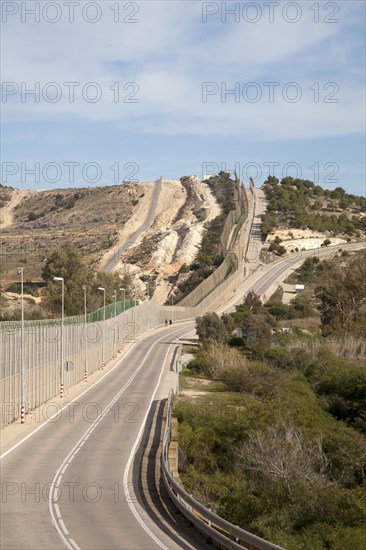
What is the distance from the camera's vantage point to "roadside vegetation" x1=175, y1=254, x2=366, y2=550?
1984 cm

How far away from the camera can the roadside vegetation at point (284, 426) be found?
1984cm

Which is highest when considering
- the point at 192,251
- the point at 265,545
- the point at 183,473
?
the point at 192,251

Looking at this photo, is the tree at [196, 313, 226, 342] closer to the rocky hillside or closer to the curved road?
the rocky hillside

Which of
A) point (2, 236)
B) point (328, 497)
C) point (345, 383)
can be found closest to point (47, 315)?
point (345, 383)

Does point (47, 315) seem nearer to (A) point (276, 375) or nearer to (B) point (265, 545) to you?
(A) point (276, 375)

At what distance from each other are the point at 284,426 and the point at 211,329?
2008 inches

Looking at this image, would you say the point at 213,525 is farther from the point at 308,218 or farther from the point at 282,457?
the point at 308,218

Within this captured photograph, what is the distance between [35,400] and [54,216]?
513 feet

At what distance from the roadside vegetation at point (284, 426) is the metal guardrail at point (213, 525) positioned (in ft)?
3.99

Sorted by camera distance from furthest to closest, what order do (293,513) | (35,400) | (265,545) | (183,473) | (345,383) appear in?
(345,383) < (35,400) < (183,473) < (293,513) < (265,545)

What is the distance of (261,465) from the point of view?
2781cm

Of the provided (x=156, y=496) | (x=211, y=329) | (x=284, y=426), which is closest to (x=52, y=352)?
(x=284, y=426)

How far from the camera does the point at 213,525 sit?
56.5 feet

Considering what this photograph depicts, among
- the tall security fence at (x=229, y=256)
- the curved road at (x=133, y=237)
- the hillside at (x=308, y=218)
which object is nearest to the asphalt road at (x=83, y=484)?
the tall security fence at (x=229, y=256)
